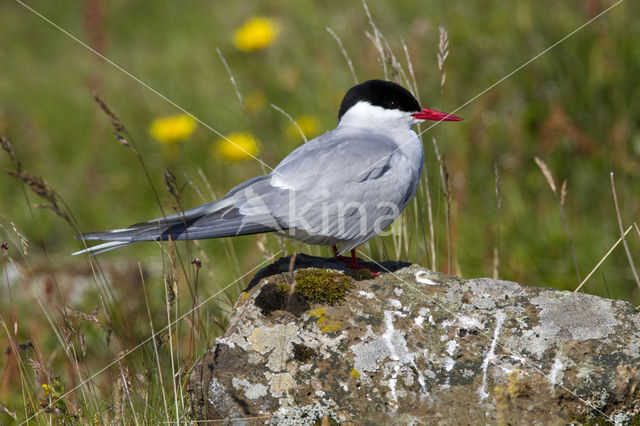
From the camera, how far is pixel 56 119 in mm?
7027

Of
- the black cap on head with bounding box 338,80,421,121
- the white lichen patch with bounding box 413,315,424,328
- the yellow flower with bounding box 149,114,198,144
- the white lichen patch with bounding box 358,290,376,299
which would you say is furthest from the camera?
the yellow flower with bounding box 149,114,198,144

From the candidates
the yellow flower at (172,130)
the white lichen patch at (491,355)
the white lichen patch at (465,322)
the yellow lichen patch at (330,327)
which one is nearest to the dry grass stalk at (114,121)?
the yellow lichen patch at (330,327)

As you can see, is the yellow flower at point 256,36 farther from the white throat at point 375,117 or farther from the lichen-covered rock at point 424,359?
the lichen-covered rock at point 424,359

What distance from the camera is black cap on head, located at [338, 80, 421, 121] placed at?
2.93 meters

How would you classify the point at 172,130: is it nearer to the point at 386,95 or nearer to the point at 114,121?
the point at 386,95

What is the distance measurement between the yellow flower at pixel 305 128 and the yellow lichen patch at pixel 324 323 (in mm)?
2852

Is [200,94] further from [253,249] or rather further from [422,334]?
[422,334]

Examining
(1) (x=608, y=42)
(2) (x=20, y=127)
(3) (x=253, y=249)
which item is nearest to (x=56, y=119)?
(2) (x=20, y=127)

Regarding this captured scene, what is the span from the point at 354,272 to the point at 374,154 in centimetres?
47

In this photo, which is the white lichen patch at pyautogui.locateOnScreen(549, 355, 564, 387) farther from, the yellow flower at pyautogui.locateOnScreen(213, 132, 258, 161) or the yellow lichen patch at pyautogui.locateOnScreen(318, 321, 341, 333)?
the yellow flower at pyautogui.locateOnScreen(213, 132, 258, 161)

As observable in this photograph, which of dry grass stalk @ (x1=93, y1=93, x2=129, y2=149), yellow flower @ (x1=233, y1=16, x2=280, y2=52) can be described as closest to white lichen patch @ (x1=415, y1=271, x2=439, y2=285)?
dry grass stalk @ (x1=93, y1=93, x2=129, y2=149)

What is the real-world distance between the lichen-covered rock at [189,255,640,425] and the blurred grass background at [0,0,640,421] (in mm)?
708

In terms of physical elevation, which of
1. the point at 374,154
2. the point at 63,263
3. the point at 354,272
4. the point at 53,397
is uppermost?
the point at 374,154

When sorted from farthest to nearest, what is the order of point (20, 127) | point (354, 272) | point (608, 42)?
point (20, 127)
point (608, 42)
point (354, 272)
